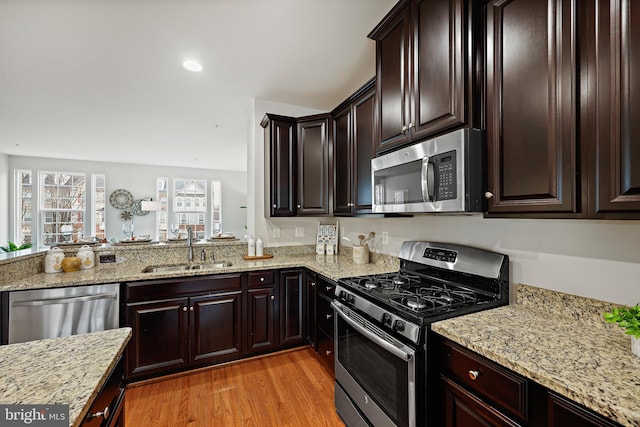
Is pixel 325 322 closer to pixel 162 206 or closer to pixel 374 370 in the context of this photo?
pixel 374 370

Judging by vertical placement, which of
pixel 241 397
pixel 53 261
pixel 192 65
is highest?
pixel 192 65

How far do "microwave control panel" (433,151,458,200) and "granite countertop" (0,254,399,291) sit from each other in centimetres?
104

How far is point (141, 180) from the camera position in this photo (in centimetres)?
747

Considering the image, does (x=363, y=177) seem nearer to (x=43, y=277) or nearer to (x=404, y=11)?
(x=404, y=11)

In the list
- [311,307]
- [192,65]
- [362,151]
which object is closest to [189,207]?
[192,65]

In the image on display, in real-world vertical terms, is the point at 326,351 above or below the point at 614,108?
below

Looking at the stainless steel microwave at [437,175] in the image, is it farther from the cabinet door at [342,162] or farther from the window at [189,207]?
the window at [189,207]

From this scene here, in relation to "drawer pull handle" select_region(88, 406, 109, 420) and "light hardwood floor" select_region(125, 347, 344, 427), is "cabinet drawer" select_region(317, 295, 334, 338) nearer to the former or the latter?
"light hardwood floor" select_region(125, 347, 344, 427)

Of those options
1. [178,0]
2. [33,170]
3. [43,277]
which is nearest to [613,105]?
[178,0]

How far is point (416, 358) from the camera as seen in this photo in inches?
48.8

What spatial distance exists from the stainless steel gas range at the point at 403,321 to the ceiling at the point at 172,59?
171 cm

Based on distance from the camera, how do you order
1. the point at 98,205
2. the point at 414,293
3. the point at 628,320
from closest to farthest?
the point at 628,320 → the point at 414,293 → the point at 98,205

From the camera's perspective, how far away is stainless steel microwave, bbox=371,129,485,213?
1.25 metres

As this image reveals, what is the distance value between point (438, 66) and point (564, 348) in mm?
1310
